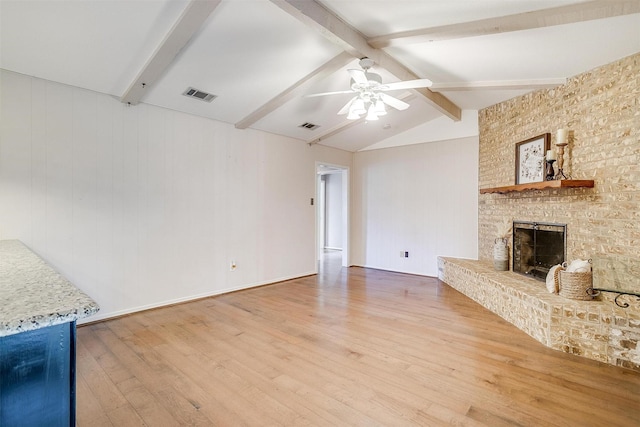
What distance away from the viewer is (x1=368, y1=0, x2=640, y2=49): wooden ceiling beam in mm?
2254

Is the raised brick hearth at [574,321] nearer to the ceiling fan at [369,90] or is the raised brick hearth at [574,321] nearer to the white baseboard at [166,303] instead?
the ceiling fan at [369,90]

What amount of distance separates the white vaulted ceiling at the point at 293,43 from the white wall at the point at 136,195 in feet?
1.00

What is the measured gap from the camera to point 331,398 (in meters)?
2.03

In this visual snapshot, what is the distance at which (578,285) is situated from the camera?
9.24 feet

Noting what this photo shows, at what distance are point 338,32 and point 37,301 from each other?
2.68 m

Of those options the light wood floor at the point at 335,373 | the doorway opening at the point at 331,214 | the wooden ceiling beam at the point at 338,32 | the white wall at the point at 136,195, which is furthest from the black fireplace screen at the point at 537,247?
the doorway opening at the point at 331,214

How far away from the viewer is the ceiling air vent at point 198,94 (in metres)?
3.56

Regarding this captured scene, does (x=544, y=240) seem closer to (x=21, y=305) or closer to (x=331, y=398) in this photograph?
(x=331, y=398)

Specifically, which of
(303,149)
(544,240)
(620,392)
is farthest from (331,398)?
(303,149)

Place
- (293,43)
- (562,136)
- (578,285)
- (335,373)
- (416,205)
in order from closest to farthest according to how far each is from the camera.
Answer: (335,373), (578,285), (293,43), (562,136), (416,205)

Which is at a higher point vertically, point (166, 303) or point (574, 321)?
point (574, 321)

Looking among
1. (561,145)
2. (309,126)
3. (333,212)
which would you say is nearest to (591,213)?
(561,145)

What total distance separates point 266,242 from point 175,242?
4.74 ft

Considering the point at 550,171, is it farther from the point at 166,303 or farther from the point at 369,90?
the point at 166,303
